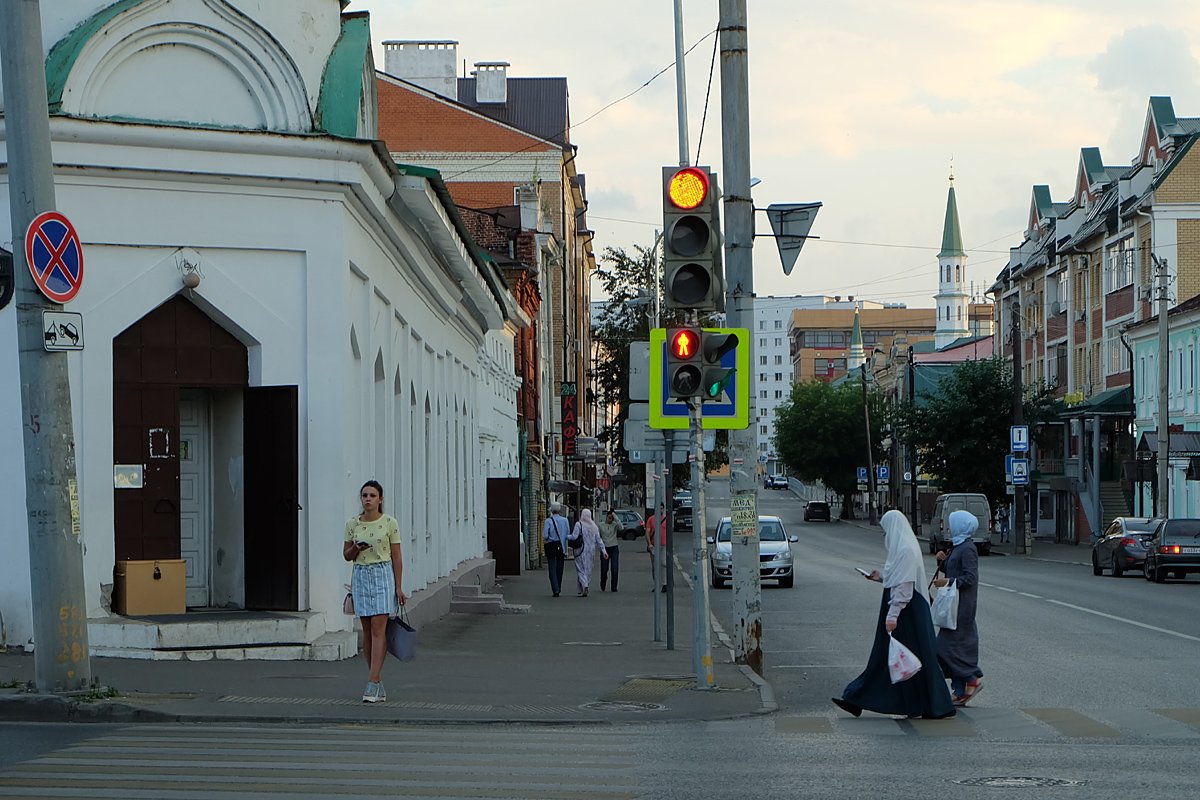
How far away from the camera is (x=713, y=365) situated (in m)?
13.8

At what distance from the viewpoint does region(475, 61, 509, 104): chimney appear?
71.9 meters

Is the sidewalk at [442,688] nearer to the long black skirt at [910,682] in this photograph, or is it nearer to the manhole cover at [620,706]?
the manhole cover at [620,706]

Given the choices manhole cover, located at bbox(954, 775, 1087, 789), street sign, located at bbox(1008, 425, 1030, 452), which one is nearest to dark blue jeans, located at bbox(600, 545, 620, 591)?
street sign, located at bbox(1008, 425, 1030, 452)

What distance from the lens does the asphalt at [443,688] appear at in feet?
39.4

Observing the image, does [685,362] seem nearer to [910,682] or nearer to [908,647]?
[908,647]

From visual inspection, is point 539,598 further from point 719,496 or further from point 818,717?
point 719,496

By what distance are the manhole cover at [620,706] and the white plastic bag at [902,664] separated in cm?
182

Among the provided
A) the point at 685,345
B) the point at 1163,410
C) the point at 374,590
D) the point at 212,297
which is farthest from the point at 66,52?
the point at 1163,410

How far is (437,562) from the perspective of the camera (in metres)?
27.8

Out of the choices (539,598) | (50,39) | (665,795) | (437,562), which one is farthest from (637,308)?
(665,795)

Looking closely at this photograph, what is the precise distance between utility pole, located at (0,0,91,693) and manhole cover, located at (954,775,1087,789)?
640 cm

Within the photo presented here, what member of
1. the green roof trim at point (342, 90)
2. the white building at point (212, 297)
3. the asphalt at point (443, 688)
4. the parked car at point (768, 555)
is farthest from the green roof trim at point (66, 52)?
the parked car at point (768, 555)

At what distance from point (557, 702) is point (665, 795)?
4906 millimetres

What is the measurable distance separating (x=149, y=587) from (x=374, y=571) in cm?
389
